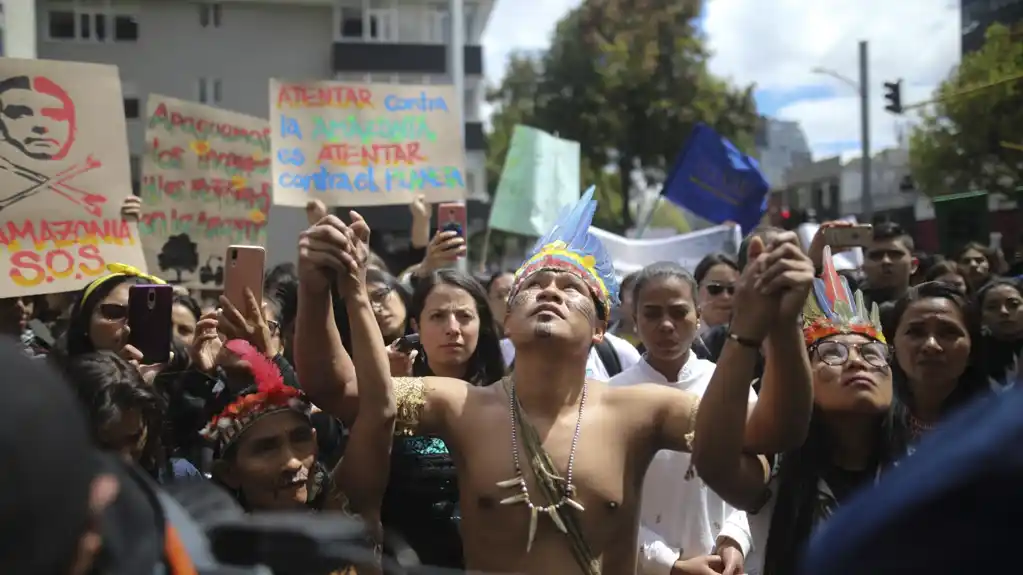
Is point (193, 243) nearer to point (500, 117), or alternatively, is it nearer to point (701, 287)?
point (701, 287)

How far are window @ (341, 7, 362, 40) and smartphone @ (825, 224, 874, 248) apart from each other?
91.6ft

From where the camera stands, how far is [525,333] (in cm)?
282

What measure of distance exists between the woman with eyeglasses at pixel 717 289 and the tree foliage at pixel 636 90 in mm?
24224

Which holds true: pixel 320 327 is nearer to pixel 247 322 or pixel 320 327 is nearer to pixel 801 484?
pixel 247 322

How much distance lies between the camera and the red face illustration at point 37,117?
17.1 ft

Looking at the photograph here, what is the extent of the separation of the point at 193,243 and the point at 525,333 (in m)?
4.51

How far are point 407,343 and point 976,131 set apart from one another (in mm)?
24867

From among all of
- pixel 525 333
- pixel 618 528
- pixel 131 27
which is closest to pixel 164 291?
pixel 525 333

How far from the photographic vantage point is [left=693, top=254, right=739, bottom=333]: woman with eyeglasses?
5469 millimetres

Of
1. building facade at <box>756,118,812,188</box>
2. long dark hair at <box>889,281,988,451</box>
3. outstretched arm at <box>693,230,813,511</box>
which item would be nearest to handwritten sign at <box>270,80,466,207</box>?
long dark hair at <box>889,281,988,451</box>

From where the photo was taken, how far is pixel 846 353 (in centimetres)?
320

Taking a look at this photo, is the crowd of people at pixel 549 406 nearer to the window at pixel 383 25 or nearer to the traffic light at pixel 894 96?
the traffic light at pixel 894 96

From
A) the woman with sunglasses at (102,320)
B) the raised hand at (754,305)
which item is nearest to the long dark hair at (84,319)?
the woman with sunglasses at (102,320)

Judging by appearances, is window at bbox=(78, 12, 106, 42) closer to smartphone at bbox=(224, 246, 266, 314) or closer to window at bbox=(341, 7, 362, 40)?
window at bbox=(341, 7, 362, 40)
